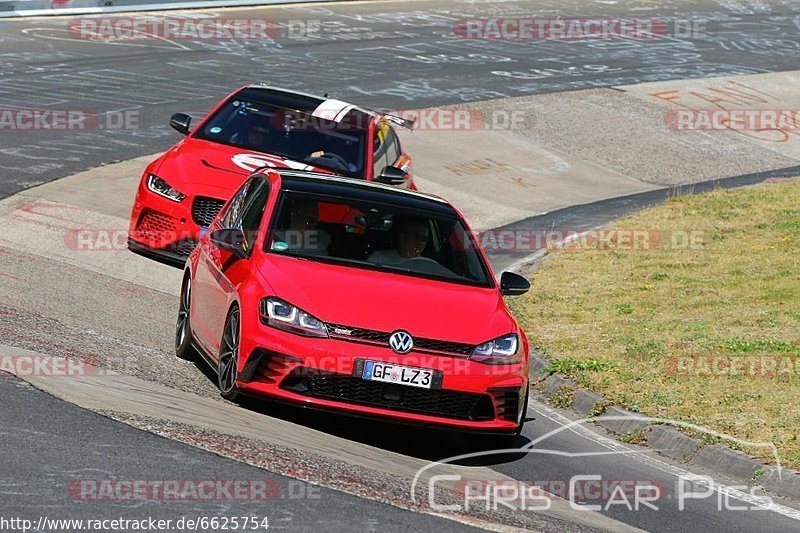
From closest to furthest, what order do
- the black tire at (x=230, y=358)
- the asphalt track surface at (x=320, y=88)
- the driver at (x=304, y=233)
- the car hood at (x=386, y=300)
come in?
the asphalt track surface at (x=320, y=88) → the car hood at (x=386, y=300) → the black tire at (x=230, y=358) → the driver at (x=304, y=233)

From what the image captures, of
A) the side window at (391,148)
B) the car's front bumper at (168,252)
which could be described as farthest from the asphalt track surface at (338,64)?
the side window at (391,148)

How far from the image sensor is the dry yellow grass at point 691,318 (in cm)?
1105

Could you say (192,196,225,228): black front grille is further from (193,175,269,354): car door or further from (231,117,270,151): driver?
(193,175,269,354): car door

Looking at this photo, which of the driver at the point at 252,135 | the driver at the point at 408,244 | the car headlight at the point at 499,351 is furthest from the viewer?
the driver at the point at 252,135

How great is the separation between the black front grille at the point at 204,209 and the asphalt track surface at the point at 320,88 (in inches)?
35.4

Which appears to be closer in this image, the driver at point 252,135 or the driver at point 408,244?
the driver at point 408,244

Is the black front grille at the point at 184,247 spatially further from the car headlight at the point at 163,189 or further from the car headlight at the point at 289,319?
the car headlight at the point at 289,319

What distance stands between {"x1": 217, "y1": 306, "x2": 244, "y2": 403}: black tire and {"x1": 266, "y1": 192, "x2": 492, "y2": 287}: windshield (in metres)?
0.63

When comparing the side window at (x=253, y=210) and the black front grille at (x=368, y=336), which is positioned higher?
the side window at (x=253, y=210)

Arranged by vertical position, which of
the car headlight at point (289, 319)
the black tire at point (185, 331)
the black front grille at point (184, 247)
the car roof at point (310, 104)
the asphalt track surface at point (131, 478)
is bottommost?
the black front grille at point (184, 247)

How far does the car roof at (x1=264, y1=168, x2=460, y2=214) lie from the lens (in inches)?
408

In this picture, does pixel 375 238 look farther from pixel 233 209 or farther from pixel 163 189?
pixel 163 189

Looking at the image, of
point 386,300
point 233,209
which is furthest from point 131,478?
point 233,209

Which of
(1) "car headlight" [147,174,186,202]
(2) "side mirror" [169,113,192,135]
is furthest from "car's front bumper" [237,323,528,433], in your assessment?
(2) "side mirror" [169,113,192,135]
